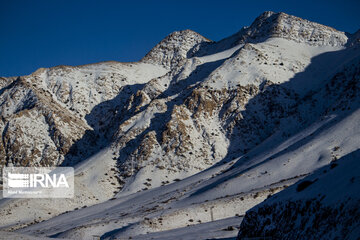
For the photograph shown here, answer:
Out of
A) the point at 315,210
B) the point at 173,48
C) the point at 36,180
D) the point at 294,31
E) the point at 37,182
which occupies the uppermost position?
the point at 173,48

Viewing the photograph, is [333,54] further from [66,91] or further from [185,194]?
[66,91]

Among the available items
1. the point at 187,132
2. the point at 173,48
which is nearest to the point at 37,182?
the point at 187,132

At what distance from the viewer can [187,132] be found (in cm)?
9481

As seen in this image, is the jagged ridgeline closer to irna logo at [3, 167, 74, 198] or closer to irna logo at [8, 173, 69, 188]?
irna logo at [3, 167, 74, 198]

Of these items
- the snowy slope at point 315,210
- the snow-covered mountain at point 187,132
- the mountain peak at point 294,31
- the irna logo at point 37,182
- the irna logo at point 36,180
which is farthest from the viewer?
the mountain peak at point 294,31

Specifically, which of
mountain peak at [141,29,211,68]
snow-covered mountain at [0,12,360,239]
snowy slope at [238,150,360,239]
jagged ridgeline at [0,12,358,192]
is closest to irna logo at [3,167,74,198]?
snow-covered mountain at [0,12,360,239]

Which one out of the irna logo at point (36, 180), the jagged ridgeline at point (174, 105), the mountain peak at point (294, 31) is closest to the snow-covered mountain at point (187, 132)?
the jagged ridgeline at point (174, 105)

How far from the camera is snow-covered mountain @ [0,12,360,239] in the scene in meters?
→ 54.4

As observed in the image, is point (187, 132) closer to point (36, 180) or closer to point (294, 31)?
point (36, 180)

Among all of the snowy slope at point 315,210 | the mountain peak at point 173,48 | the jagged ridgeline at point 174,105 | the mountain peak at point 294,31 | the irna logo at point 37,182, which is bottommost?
the snowy slope at point 315,210

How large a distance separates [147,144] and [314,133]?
43.7 metres

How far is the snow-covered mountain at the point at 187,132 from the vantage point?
54444 millimetres

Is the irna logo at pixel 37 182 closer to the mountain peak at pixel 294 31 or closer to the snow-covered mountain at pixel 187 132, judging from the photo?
the snow-covered mountain at pixel 187 132

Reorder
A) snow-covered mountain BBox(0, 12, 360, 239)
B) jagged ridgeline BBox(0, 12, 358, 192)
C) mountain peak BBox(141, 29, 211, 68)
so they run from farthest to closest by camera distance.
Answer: mountain peak BBox(141, 29, 211, 68) → jagged ridgeline BBox(0, 12, 358, 192) → snow-covered mountain BBox(0, 12, 360, 239)
